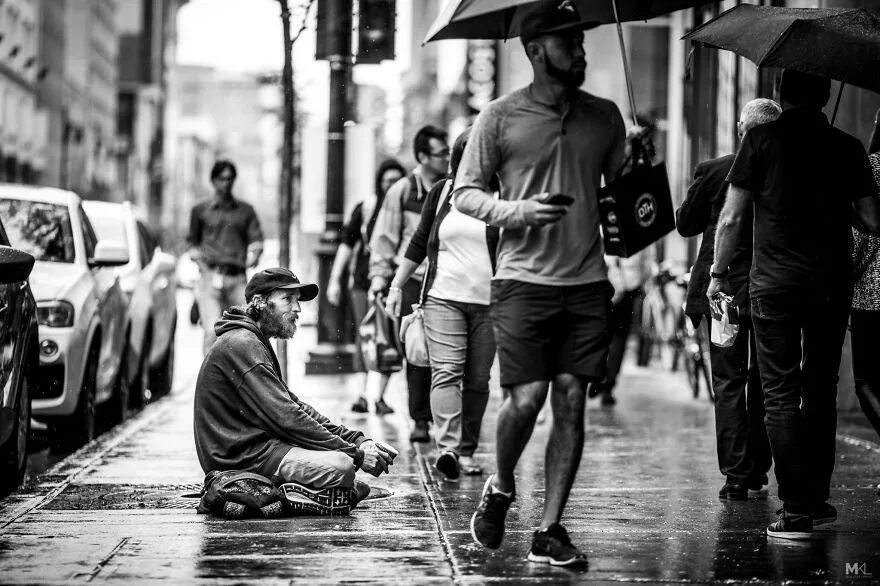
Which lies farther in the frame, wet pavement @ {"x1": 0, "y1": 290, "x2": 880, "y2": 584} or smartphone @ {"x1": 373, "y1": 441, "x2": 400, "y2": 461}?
smartphone @ {"x1": 373, "y1": 441, "x2": 400, "y2": 461}

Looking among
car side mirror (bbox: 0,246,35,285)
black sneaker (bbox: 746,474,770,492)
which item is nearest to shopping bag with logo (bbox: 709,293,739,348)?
black sneaker (bbox: 746,474,770,492)

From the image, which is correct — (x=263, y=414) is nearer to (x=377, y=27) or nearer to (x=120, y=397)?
(x=120, y=397)

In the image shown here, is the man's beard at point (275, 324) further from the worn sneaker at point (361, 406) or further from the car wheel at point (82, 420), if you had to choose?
the worn sneaker at point (361, 406)

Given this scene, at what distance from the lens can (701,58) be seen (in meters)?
16.8

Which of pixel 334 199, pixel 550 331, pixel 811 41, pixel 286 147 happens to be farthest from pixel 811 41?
pixel 334 199

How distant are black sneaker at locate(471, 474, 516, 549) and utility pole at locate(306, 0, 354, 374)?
10.7 meters

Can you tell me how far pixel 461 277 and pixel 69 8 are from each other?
91.8 meters

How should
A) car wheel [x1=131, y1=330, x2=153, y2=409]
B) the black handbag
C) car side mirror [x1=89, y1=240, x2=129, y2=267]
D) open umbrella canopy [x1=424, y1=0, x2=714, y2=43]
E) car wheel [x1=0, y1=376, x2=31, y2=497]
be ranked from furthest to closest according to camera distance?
car wheel [x1=131, y1=330, x2=153, y2=409] < car side mirror [x1=89, y1=240, x2=129, y2=267] < car wheel [x1=0, y1=376, x2=31, y2=497] < open umbrella canopy [x1=424, y1=0, x2=714, y2=43] < the black handbag

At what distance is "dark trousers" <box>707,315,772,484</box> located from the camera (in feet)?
25.8

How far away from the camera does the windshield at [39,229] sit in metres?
11.3

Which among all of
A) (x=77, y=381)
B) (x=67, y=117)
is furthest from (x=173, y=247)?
(x=77, y=381)

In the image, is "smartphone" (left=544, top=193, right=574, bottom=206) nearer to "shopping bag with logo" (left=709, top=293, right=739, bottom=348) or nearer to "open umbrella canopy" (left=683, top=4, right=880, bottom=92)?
"open umbrella canopy" (left=683, top=4, right=880, bottom=92)

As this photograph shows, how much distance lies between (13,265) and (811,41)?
360 cm

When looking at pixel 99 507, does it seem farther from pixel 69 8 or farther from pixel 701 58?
pixel 69 8
